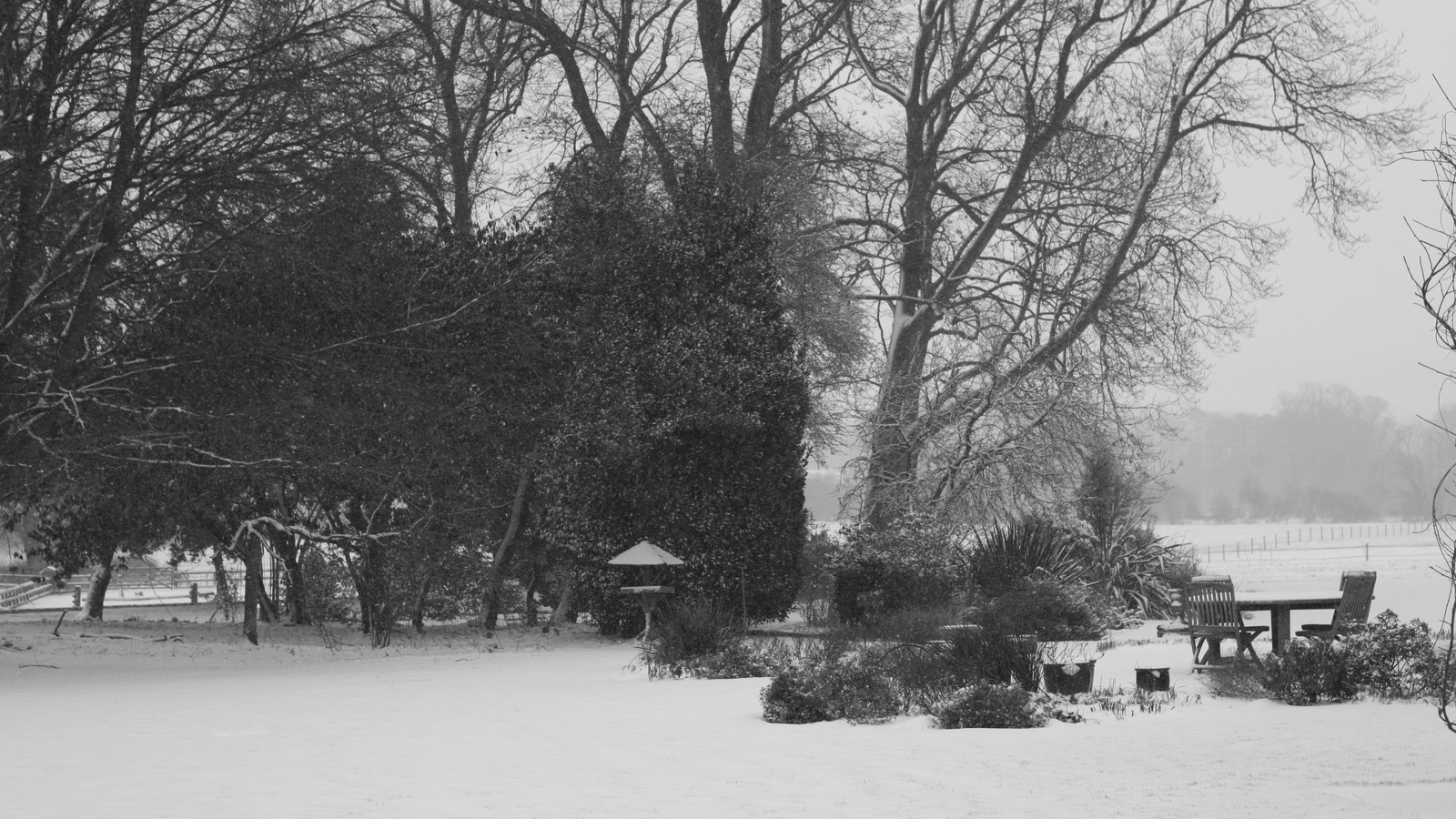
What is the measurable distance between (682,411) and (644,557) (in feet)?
7.17

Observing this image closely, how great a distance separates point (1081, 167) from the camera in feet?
74.5

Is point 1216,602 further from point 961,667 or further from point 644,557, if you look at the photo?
point 644,557

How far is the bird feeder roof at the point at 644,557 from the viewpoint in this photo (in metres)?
15.7

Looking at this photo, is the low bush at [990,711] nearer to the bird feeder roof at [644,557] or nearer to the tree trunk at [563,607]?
the bird feeder roof at [644,557]

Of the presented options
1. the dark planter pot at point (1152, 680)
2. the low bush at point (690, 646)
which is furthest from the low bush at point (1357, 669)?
the low bush at point (690, 646)

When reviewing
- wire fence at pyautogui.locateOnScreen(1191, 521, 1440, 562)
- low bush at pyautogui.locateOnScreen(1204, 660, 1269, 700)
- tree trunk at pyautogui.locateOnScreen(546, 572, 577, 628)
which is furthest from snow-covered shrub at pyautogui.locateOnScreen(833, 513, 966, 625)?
wire fence at pyautogui.locateOnScreen(1191, 521, 1440, 562)

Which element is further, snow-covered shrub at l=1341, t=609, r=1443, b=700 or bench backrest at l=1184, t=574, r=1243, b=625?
bench backrest at l=1184, t=574, r=1243, b=625

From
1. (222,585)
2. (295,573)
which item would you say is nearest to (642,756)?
(295,573)

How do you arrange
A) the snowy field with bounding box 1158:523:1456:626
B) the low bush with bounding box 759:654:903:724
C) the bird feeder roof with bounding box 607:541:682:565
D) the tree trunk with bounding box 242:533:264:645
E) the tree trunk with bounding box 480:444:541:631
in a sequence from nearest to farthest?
1. the low bush with bounding box 759:654:903:724
2. the bird feeder roof with bounding box 607:541:682:565
3. the tree trunk with bounding box 242:533:264:645
4. the tree trunk with bounding box 480:444:541:631
5. the snowy field with bounding box 1158:523:1456:626

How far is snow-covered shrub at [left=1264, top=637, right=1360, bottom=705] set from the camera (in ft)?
30.9

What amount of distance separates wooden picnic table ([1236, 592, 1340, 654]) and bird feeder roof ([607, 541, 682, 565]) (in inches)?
261

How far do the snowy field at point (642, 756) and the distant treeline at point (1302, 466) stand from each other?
84.2m

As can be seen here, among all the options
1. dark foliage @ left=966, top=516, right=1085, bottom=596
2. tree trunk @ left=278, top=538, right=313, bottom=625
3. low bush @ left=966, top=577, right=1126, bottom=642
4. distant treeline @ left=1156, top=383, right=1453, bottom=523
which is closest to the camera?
low bush @ left=966, top=577, right=1126, bottom=642

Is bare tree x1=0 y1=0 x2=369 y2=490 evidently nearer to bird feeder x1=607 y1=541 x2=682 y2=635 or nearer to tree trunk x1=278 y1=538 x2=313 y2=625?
tree trunk x1=278 y1=538 x2=313 y2=625
